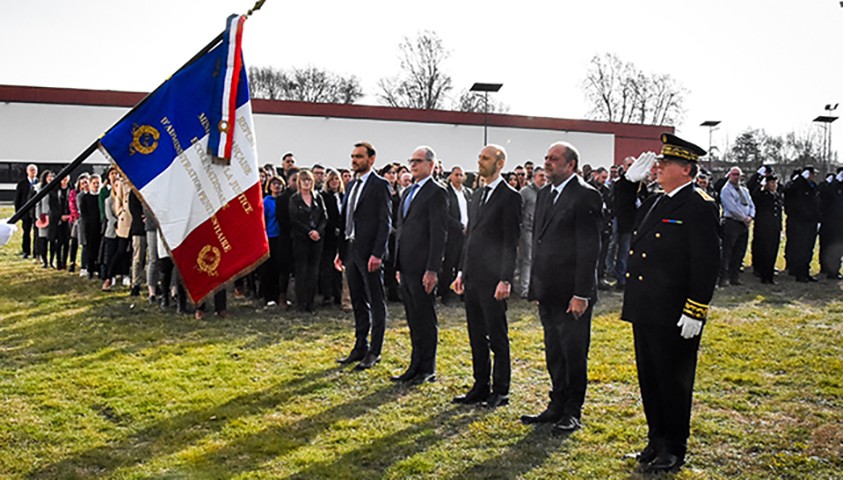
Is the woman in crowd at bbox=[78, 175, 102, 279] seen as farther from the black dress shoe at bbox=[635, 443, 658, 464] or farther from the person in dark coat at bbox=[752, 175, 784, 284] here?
the person in dark coat at bbox=[752, 175, 784, 284]

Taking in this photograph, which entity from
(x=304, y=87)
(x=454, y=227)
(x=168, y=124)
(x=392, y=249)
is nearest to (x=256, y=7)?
(x=168, y=124)

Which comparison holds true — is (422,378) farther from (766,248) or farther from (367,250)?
(766,248)

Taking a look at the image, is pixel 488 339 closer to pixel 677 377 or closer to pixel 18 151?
pixel 677 377

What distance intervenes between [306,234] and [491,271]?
487 centimetres

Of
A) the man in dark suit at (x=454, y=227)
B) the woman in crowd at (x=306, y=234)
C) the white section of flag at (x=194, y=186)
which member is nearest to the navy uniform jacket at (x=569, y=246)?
the white section of flag at (x=194, y=186)

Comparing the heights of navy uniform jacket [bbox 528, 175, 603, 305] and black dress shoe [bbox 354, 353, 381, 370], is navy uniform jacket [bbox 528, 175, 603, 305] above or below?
above

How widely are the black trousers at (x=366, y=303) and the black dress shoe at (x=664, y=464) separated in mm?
3404

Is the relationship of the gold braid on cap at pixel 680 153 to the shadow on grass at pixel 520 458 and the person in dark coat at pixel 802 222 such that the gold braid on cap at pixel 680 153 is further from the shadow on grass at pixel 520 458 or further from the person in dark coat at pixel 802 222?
the person in dark coat at pixel 802 222

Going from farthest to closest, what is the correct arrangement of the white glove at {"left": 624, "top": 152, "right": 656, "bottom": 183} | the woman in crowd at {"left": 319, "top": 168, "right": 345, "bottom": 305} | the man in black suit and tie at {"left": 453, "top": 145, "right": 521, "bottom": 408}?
the woman in crowd at {"left": 319, "top": 168, "right": 345, "bottom": 305} → the man in black suit and tie at {"left": 453, "top": 145, "right": 521, "bottom": 408} → the white glove at {"left": 624, "top": 152, "right": 656, "bottom": 183}

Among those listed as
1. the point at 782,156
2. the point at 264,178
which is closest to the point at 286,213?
the point at 264,178

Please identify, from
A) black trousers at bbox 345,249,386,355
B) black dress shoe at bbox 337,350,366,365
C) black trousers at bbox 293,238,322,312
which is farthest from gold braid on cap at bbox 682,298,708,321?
black trousers at bbox 293,238,322,312

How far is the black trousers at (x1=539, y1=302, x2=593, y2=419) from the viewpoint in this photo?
5.74 meters

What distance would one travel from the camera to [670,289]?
15.7 ft

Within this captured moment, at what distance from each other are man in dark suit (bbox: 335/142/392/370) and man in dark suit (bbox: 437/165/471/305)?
120 inches
